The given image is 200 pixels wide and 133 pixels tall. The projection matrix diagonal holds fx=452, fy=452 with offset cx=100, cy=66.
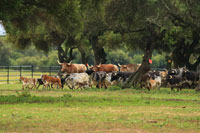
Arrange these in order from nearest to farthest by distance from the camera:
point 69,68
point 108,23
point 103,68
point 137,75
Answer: point 137,75 < point 108,23 < point 69,68 < point 103,68

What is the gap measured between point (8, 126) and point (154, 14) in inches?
820

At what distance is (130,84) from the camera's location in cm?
3117

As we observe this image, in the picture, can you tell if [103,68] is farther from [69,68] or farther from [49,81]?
[49,81]

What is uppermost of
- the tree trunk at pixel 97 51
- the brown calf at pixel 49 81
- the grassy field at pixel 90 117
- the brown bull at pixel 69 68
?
the tree trunk at pixel 97 51

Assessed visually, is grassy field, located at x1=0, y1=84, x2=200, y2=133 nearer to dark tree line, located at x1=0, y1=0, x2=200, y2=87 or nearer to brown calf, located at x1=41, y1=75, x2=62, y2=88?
dark tree line, located at x1=0, y1=0, x2=200, y2=87

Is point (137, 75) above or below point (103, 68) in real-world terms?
below

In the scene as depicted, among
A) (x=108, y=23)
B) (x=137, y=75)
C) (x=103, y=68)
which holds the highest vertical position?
(x=108, y=23)

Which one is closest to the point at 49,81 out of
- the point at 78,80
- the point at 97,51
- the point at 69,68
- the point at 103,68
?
the point at 78,80

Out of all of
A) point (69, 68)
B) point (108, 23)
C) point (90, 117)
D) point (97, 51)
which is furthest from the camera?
point (97, 51)

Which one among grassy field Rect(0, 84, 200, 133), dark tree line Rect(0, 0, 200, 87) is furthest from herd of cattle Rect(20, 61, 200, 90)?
grassy field Rect(0, 84, 200, 133)

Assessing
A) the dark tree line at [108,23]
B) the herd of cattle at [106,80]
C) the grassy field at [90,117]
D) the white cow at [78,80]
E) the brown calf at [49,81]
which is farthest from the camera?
the white cow at [78,80]

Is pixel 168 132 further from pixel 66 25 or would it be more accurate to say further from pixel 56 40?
pixel 56 40

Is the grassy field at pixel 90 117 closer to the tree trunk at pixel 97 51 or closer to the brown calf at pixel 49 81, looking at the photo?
the brown calf at pixel 49 81

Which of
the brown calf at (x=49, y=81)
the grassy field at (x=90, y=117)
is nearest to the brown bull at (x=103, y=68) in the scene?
the brown calf at (x=49, y=81)
